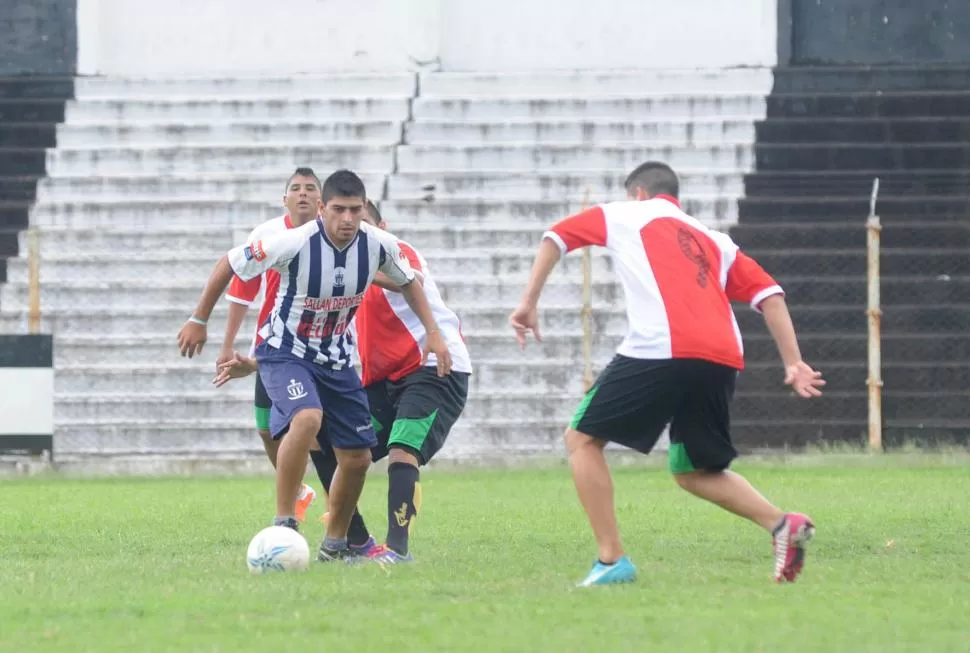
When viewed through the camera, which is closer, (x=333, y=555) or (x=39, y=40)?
(x=333, y=555)

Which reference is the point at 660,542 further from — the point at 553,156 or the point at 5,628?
the point at 553,156

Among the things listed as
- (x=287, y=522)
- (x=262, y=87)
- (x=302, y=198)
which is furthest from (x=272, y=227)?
(x=262, y=87)

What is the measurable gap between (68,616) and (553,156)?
1306 centimetres

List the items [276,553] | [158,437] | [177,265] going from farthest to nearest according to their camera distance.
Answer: [177,265]
[158,437]
[276,553]

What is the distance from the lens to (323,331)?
327 inches

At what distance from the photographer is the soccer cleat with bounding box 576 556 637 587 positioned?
7082 millimetres

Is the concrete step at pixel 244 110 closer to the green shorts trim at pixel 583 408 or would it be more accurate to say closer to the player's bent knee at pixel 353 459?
the player's bent knee at pixel 353 459

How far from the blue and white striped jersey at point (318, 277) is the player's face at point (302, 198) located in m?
1.19

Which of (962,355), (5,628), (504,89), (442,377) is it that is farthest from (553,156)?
(5,628)

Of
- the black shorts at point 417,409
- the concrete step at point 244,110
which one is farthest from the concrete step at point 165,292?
the black shorts at point 417,409

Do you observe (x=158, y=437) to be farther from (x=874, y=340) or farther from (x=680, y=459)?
(x=680, y=459)

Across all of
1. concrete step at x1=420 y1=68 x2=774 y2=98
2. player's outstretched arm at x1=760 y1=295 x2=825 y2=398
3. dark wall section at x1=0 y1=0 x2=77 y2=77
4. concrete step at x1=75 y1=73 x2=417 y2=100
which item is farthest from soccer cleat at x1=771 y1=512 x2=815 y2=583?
dark wall section at x1=0 y1=0 x2=77 y2=77

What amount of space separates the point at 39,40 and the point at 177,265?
5.19 metres

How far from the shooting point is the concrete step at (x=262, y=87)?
67.4 feet
